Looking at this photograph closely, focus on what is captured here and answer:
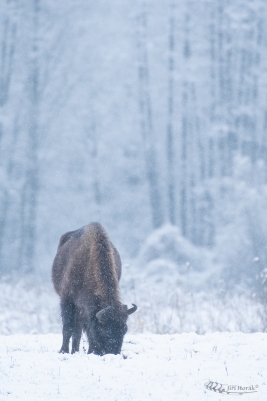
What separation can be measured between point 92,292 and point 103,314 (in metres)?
0.64

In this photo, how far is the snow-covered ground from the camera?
5.27 metres

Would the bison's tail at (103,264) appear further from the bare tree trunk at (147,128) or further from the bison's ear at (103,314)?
the bare tree trunk at (147,128)

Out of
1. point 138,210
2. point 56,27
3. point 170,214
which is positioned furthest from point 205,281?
point 56,27

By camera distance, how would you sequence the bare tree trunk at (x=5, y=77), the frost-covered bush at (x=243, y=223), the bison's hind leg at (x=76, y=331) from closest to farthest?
the bison's hind leg at (x=76, y=331)
the frost-covered bush at (x=243, y=223)
the bare tree trunk at (x=5, y=77)

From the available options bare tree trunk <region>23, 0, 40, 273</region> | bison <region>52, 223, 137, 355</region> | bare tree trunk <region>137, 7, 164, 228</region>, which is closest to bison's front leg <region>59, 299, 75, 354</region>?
bison <region>52, 223, 137, 355</region>

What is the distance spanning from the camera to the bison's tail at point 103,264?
700cm

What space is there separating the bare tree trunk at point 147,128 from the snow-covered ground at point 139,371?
77.1 feet

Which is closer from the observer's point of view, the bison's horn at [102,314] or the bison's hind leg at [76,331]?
the bison's horn at [102,314]

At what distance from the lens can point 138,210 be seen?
34.2 metres

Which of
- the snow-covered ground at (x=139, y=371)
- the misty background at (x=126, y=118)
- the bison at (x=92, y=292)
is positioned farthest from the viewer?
the misty background at (x=126, y=118)

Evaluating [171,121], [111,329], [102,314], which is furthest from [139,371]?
[171,121]

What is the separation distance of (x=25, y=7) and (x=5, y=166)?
9413 mm

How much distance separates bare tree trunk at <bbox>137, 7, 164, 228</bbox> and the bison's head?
24.4m

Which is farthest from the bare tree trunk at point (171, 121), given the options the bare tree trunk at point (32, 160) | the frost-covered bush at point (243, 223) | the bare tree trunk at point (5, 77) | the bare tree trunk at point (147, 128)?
the bare tree trunk at point (5, 77)
